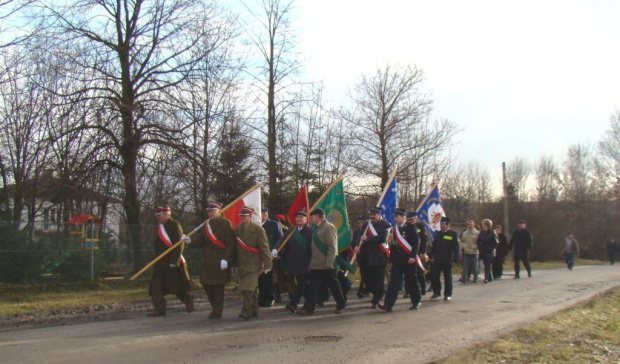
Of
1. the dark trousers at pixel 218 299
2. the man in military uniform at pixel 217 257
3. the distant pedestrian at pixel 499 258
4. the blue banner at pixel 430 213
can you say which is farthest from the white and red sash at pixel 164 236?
the distant pedestrian at pixel 499 258

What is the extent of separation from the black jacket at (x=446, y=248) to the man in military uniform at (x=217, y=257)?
5020mm

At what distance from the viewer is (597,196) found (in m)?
59.5

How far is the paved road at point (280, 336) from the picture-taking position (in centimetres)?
707

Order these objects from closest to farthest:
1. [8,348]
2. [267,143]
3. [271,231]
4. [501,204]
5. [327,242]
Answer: [8,348] < [327,242] < [271,231] < [267,143] < [501,204]

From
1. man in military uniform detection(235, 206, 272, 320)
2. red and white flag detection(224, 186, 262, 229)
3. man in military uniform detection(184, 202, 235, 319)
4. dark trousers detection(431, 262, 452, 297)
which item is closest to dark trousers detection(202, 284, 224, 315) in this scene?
man in military uniform detection(184, 202, 235, 319)

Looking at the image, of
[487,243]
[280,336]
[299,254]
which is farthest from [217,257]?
[487,243]

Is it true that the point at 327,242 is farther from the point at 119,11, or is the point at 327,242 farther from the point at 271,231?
the point at 119,11

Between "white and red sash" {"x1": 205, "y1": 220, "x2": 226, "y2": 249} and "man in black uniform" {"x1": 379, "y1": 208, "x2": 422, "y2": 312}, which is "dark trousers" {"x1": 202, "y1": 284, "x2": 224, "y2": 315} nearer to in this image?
"white and red sash" {"x1": 205, "y1": 220, "x2": 226, "y2": 249}

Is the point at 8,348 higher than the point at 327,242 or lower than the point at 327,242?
lower

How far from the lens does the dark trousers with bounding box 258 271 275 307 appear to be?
39.6 feet

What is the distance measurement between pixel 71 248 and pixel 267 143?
1254 cm

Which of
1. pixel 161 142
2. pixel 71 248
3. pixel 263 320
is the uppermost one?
pixel 161 142

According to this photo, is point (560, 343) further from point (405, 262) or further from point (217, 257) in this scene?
point (217, 257)

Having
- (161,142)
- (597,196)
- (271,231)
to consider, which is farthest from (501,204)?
(271,231)
